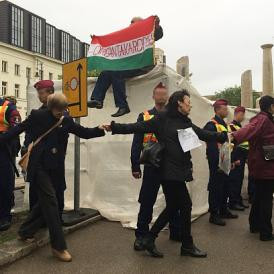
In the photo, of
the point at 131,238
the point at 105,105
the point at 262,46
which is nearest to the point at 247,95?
the point at 262,46

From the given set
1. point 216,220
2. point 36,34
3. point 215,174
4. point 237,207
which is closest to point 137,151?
point 215,174

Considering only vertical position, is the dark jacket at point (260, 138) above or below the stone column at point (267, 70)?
below

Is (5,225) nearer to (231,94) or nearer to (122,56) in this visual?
(122,56)

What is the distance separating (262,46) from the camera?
918 inches

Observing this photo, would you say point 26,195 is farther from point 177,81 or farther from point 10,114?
point 177,81

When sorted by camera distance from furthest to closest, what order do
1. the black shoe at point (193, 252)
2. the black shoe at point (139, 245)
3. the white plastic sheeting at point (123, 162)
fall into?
the white plastic sheeting at point (123, 162), the black shoe at point (139, 245), the black shoe at point (193, 252)

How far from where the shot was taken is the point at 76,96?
5.96 m

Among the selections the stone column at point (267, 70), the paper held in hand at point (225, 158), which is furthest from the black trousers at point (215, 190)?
the stone column at point (267, 70)

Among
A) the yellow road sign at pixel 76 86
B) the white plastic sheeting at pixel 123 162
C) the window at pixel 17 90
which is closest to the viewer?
the yellow road sign at pixel 76 86

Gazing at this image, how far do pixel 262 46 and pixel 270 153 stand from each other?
19448mm

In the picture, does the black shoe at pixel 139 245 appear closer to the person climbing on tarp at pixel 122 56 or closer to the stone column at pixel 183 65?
the person climbing on tarp at pixel 122 56

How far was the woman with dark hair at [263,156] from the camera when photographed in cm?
527

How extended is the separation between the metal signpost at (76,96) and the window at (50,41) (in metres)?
61.4

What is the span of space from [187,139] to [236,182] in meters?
3.65
